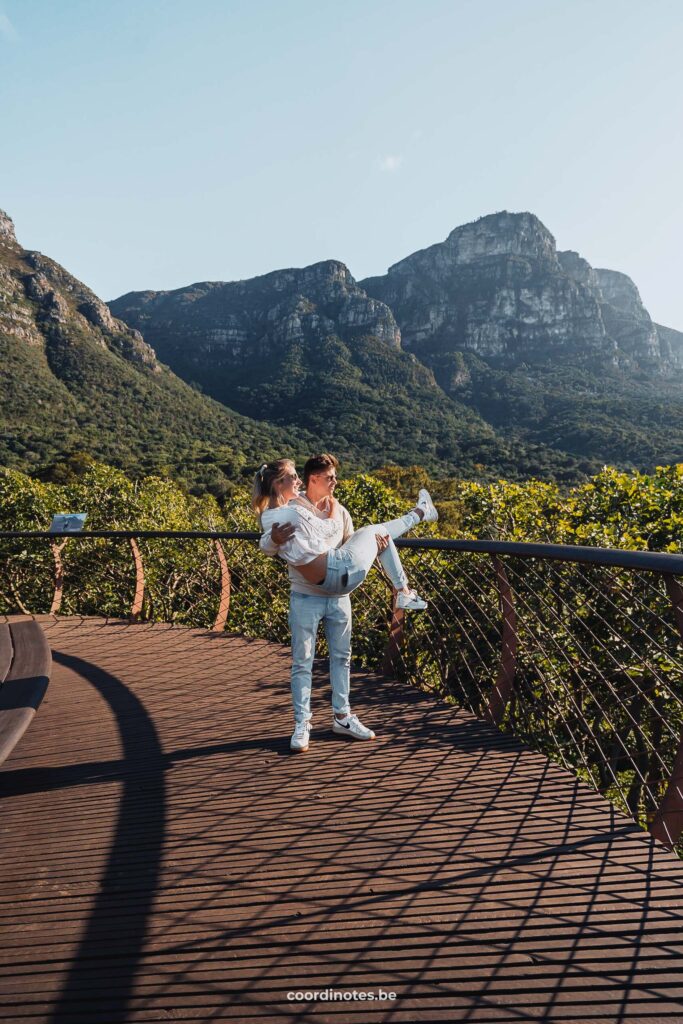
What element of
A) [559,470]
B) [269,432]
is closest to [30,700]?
[559,470]

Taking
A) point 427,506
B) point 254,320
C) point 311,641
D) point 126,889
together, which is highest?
point 254,320

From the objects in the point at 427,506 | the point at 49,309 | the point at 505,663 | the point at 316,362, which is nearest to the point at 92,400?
the point at 49,309

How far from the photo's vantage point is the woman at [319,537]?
2.60m

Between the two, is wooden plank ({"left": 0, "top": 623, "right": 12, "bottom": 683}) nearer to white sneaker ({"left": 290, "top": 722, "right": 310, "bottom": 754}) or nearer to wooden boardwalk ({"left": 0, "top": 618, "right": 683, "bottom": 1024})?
wooden boardwalk ({"left": 0, "top": 618, "right": 683, "bottom": 1024})

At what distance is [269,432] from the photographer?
79.0 m

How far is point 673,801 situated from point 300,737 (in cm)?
159

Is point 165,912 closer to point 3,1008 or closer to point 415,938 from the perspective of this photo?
point 3,1008

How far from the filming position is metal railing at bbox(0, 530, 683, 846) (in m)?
2.41

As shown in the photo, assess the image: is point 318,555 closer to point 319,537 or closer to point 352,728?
point 319,537

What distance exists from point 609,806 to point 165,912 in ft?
5.46

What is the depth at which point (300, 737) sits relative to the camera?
9.18ft

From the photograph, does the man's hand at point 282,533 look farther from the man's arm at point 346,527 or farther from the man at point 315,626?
the man's arm at point 346,527

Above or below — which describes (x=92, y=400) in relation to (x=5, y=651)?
above

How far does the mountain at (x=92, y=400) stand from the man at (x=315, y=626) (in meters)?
41.1
